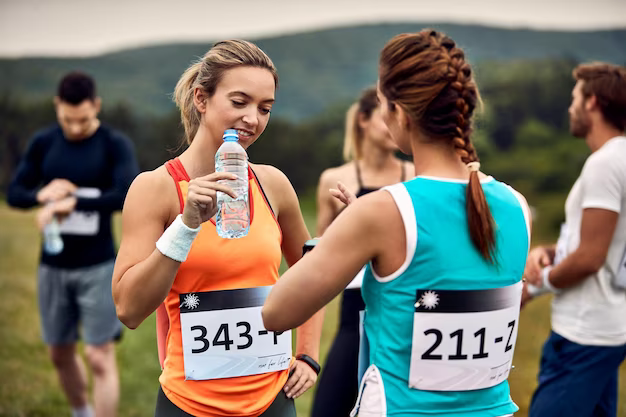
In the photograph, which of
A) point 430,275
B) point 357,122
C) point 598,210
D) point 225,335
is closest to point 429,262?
point 430,275

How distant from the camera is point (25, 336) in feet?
23.0

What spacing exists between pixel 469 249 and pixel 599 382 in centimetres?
204

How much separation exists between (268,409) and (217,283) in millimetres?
466

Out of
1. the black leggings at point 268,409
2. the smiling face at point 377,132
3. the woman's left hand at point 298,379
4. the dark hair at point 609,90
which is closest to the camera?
the black leggings at point 268,409

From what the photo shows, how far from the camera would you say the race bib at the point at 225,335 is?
6.95 feet

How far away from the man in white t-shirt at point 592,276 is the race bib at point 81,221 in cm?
287

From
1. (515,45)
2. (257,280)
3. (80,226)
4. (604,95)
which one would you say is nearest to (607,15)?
(515,45)

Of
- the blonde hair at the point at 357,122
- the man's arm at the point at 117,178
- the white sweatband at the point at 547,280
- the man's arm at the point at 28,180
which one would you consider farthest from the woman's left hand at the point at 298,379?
the man's arm at the point at 28,180

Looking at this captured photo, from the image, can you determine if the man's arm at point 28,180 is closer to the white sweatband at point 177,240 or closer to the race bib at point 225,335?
the race bib at point 225,335

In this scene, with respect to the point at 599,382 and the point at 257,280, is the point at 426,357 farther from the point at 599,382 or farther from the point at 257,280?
the point at 599,382

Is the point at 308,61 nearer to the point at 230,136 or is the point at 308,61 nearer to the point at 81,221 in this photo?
the point at 81,221

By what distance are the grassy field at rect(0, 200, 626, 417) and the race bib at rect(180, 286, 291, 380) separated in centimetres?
179

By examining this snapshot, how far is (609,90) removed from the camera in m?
3.40

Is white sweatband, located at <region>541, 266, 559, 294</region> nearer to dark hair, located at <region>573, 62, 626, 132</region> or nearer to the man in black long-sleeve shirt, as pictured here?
dark hair, located at <region>573, 62, 626, 132</region>
